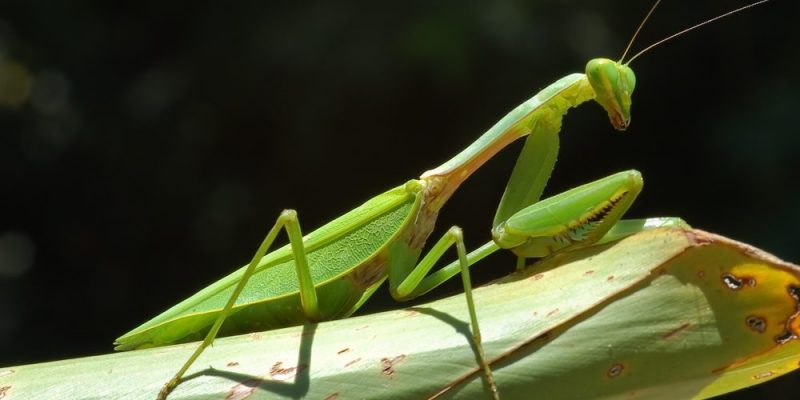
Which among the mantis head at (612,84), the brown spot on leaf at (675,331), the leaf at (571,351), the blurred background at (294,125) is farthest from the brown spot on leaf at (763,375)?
the blurred background at (294,125)

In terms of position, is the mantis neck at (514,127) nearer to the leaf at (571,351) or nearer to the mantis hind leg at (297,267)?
the mantis hind leg at (297,267)

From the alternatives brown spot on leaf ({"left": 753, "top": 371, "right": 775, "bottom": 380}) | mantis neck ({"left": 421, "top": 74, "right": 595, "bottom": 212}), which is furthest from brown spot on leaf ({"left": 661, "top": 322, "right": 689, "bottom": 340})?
mantis neck ({"left": 421, "top": 74, "right": 595, "bottom": 212})

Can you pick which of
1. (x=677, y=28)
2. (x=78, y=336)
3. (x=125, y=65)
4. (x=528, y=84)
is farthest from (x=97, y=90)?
(x=677, y=28)

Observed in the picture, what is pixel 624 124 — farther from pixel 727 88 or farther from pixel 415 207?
pixel 727 88

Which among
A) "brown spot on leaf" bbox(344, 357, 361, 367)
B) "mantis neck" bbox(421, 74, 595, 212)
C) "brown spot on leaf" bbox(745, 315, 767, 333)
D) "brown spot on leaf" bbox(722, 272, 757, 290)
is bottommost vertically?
"brown spot on leaf" bbox(745, 315, 767, 333)

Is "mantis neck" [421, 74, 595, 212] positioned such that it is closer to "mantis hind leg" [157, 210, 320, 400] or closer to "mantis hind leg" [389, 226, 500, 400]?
"mantis hind leg" [389, 226, 500, 400]

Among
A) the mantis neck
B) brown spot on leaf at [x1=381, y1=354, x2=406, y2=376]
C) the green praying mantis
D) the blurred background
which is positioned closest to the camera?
brown spot on leaf at [x1=381, y1=354, x2=406, y2=376]
